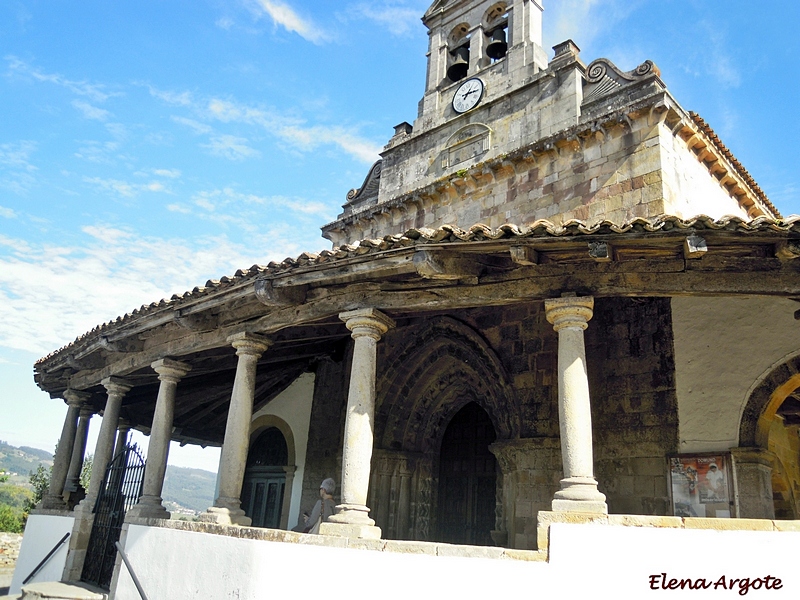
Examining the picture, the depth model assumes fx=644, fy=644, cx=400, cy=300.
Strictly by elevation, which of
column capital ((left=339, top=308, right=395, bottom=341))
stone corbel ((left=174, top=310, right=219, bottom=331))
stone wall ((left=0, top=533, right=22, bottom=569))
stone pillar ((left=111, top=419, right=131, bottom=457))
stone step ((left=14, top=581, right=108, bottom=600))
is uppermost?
stone corbel ((left=174, top=310, right=219, bottom=331))

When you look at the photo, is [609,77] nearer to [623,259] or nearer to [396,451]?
[623,259]

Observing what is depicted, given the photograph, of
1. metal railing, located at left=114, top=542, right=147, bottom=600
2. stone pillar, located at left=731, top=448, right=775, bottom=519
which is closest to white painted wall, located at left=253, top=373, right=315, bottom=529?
metal railing, located at left=114, top=542, right=147, bottom=600

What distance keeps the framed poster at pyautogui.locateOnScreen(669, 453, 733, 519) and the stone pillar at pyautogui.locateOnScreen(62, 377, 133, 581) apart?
7615 millimetres

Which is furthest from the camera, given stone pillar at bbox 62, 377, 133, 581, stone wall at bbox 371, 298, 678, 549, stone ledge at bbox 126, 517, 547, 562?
stone pillar at bbox 62, 377, 133, 581

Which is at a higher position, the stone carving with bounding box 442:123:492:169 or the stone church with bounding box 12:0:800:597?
the stone carving with bounding box 442:123:492:169

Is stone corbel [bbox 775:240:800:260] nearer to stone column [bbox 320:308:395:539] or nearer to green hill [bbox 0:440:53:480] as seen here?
stone column [bbox 320:308:395:539]

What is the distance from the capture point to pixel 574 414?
5.07 meters

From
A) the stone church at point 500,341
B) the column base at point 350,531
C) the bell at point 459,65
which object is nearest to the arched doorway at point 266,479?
the stone church at point 500,341

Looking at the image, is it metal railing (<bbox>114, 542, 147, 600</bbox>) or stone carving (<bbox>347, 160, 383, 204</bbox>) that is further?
stone carving (<bbox>347, 160, 383, 204</bbox>)

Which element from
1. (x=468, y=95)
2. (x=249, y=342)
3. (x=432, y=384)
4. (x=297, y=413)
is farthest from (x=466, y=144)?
(x=249, y=342)

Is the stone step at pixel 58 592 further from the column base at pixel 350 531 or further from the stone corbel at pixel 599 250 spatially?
the stone corbel at pixel 599 250

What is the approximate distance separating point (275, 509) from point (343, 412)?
2.44 m

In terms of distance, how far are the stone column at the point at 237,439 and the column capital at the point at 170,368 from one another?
1.45 m

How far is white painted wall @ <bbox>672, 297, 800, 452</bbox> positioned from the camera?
6.48 m
